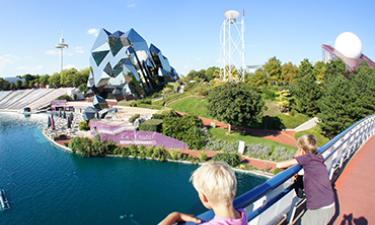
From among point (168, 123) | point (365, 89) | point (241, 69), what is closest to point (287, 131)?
point (365, 89)

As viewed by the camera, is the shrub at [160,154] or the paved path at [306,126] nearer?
the shrub at [160,154]

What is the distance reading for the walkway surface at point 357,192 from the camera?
3.42 m

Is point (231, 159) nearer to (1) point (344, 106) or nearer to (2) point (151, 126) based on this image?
(2) point (151, 126)

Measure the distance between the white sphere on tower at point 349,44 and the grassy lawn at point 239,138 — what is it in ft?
110

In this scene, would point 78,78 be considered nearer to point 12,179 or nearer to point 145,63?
point 145,63

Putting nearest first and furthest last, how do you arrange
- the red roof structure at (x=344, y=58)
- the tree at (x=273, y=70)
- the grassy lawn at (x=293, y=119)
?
the grassy lawn at (x=293, y=119) < the tree at (x=273, y=70) < the red roof structure at (x=344, y=58)

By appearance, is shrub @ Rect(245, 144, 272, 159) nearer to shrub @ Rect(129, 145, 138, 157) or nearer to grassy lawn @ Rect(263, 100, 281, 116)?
shrub @ Rect(129, 145, 138, 157)

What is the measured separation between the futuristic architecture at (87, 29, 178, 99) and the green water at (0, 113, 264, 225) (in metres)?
20.5

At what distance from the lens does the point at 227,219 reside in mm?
1539

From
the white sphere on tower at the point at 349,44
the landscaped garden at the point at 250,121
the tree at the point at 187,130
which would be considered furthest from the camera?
the white sphere on tower at the point at 349,44

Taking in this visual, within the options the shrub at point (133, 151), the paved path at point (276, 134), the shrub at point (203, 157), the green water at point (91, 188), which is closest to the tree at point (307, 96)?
the paved path at point (276, 134)

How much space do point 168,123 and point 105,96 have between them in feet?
81.1

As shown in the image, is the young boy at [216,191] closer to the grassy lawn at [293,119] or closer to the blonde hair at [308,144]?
the blonde hair at [308,144]

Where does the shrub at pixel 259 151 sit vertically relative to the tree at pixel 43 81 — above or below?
below
